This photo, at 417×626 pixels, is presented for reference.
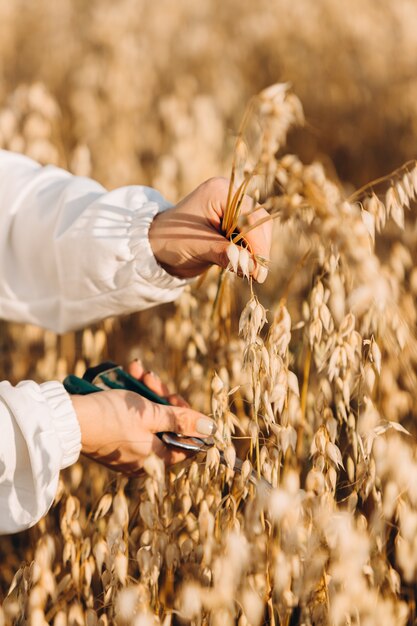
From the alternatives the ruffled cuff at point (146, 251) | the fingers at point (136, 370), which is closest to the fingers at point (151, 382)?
the fingers at point (136, 370)

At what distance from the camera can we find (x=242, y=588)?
789 millimetres

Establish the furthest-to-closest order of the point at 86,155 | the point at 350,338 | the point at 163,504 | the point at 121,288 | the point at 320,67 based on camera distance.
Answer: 1. the point at 320,67
2. the point at 86,155
3. the point at 121,288
4. the point at 163,504
5. the point at 350,338

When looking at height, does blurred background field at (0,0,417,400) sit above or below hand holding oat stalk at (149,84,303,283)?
above

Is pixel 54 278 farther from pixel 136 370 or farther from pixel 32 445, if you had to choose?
pixel 32 445

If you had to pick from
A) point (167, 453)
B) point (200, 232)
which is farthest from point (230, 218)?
point (167, 453)

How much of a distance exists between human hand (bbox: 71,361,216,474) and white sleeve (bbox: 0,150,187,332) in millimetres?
179

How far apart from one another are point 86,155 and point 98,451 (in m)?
0.69

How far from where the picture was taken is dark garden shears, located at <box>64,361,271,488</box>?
2.92ft

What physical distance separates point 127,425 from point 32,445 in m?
0.10

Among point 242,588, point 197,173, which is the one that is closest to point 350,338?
point 242,588

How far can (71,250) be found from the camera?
3.34ft

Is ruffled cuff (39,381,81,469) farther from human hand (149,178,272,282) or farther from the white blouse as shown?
human hand (149,178,272,282)

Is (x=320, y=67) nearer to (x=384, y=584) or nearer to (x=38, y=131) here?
(x=38, y=131)

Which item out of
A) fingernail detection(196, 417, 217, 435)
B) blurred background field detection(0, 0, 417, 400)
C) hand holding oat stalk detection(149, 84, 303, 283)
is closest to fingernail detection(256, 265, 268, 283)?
hand holding oat stalk detection(149, 84, 303, 283)
